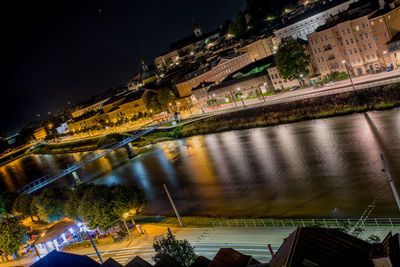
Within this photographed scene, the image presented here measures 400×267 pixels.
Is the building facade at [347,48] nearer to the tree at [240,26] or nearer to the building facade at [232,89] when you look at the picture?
the building facade at [232,89]

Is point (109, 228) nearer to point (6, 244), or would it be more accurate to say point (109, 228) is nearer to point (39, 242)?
point (39, 242)

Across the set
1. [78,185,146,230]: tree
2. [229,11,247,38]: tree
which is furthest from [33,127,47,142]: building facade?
[78,185,146,230]: tree

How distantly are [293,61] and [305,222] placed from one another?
61.2ft

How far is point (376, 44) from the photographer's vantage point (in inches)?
870

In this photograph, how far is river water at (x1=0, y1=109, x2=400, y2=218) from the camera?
1251 centimetres

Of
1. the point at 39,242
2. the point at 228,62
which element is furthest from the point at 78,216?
the point at 228,62

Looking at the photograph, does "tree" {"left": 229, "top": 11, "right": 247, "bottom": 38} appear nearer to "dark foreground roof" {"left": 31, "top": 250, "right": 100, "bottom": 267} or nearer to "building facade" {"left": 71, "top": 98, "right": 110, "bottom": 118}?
"building facade" {"left": 71, "top": 98, "right": 110, "bottom": 118}

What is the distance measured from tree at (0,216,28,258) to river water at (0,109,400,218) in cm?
657

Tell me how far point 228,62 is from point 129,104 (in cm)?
1927

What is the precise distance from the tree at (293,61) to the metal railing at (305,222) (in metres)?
17.5

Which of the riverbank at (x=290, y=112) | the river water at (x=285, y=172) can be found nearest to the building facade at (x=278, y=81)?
the riverbank at (x=290, y=112)

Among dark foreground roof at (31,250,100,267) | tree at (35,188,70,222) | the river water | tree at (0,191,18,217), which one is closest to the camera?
dark foreground roof at (31,250,100,267)

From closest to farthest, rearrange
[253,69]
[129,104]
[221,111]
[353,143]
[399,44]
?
[353,143] → [399,44] → [221,111] → [253,69] → [129,104]

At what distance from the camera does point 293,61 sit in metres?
26.8
